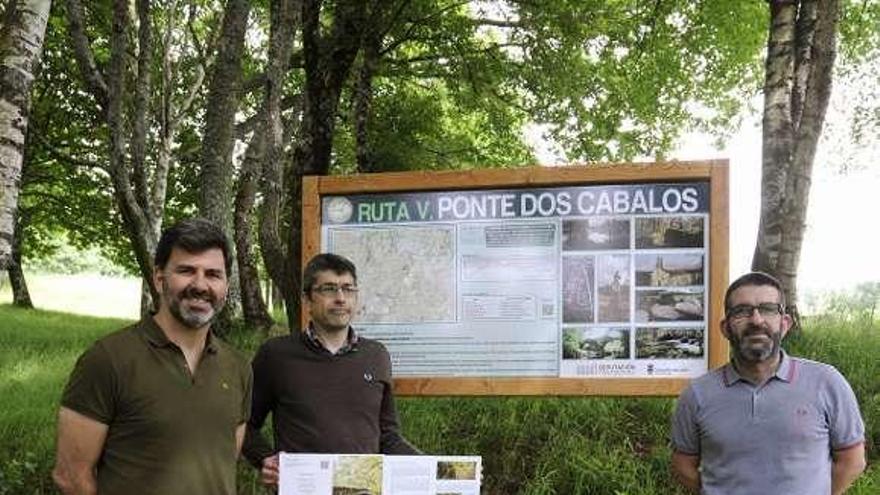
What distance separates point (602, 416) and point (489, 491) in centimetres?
120

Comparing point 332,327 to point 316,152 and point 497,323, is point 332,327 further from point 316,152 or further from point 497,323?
point 316,152

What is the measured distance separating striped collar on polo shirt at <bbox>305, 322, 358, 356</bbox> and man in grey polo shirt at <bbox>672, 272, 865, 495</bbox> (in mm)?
1586

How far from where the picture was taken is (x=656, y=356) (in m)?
5.10

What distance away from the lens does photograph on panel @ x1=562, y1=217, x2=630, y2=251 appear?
5148mm

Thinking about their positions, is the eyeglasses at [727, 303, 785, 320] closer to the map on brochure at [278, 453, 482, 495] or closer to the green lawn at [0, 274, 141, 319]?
the map on brochure at [278, 453, 482, 495]

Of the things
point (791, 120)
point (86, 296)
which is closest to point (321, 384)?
point (791, 120)

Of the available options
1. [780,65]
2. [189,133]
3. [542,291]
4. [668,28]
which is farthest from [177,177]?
[542,291]

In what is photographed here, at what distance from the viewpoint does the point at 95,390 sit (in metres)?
3.21

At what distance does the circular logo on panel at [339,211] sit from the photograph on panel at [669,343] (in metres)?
1.92

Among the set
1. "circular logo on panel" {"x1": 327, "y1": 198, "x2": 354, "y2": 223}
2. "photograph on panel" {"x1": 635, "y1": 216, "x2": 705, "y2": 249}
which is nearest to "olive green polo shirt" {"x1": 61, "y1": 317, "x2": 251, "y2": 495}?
"circular logo on panel" {"x1": 327, "y1": 198, "x2": 354, "y2": 223}

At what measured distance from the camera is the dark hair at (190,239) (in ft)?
11.3

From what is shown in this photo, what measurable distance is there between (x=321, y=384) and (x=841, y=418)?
2.28 meters

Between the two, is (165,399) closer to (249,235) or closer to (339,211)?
(339,211)

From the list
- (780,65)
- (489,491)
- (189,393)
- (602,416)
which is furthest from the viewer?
(780,65)
